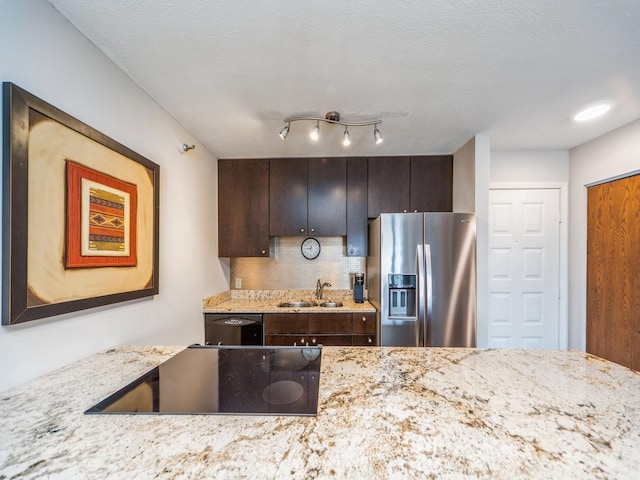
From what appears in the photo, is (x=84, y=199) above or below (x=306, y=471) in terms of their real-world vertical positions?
above

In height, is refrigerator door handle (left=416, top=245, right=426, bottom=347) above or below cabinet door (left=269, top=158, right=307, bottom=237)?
below

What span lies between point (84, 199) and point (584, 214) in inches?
150

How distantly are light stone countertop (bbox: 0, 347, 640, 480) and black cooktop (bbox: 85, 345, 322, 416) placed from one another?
47 mm

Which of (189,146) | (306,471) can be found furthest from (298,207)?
(306,471)

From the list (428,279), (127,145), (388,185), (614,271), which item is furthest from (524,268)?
(127,145)

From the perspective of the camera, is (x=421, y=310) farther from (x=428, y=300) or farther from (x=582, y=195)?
(x=582, y=195)

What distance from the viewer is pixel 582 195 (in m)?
2.80

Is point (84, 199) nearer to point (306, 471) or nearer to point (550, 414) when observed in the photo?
point (306, 471)

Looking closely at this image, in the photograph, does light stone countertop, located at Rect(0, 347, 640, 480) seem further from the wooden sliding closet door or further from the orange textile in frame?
the wooden sliding closet door

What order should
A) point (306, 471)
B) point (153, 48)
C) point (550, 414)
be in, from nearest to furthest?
point (306, 471) → point (550, 414) → point (153, 48)

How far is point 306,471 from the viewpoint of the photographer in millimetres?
601

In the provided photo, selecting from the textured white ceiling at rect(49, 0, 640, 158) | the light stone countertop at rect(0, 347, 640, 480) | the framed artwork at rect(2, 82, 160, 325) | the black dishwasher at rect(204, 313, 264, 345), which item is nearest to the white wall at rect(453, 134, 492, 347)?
the textured white ceiling at rect(49, 0, 640, 158)

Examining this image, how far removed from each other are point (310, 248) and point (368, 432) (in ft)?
8.71

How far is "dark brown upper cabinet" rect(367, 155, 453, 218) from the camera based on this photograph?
3008mm
